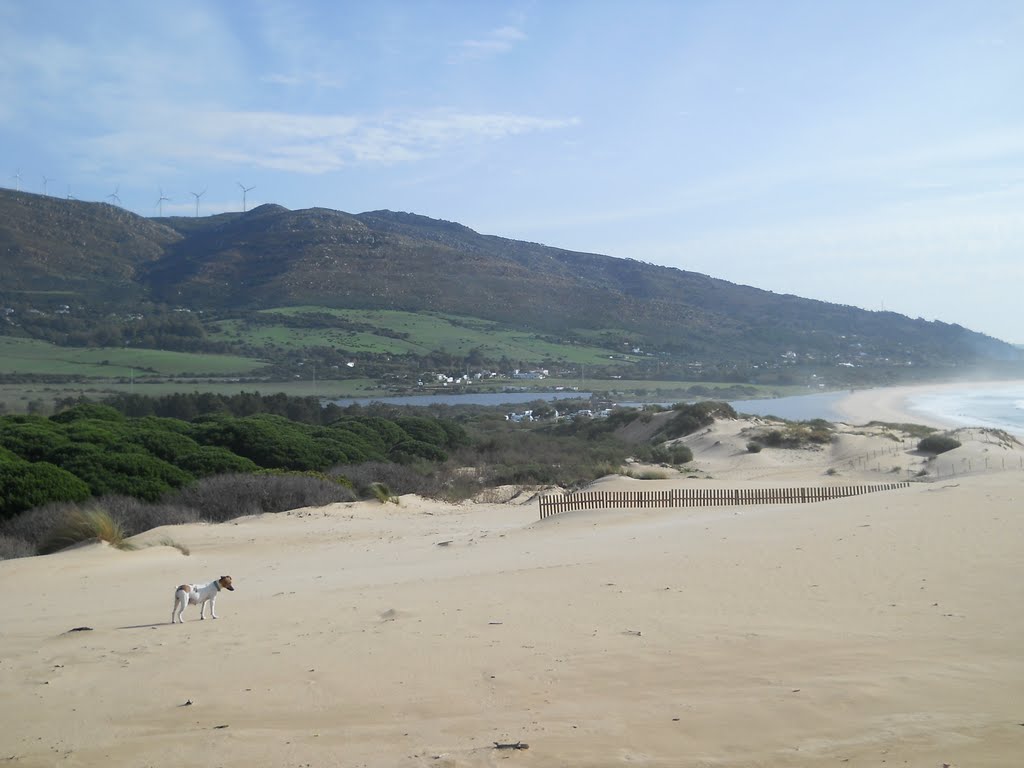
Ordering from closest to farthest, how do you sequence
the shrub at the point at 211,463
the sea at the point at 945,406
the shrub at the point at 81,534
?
the shrub at the point at 81,534, the shrub at the point at 211,463, the sea at the point at 945,406

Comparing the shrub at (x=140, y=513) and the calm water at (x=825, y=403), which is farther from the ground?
the calm water at (x=825, y=403)

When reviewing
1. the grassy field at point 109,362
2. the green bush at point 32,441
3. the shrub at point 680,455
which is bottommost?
the shrub at point 680,455

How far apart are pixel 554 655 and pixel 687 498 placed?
18.3 m

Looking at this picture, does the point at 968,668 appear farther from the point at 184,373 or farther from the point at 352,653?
the point at 184,373

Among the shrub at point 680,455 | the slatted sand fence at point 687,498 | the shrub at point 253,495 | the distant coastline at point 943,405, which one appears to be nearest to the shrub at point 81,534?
the shrub at point 253,495

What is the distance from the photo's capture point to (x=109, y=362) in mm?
73375

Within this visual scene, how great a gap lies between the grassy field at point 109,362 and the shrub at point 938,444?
169 ft

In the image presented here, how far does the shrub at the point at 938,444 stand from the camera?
3984cm

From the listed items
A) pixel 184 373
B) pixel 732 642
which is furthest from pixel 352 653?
pixel 184 373

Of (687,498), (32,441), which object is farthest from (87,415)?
(687,498)

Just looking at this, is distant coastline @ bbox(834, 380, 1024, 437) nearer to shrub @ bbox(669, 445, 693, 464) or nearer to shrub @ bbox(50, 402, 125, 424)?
shrub @ bbox(669, 445, 693, 464)

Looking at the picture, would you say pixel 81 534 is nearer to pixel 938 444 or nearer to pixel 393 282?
pixel 938 444

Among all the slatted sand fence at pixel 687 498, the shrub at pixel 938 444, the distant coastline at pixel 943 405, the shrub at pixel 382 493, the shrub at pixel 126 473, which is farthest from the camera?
the distant coastline at pixel 943 405

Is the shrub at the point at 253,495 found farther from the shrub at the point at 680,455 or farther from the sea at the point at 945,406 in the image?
the sea at the point at 945,406
